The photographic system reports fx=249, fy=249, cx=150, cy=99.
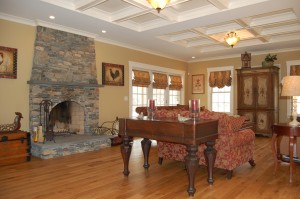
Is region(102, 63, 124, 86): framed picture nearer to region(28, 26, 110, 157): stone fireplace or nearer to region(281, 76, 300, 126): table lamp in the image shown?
region(28, 26, 110, 157): stone fireplace

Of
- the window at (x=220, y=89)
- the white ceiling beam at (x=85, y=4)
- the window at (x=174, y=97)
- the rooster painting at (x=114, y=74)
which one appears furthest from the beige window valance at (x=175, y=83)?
the white ceiling beam at (x=85, y=4)

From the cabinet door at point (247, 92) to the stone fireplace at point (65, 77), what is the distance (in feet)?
14.8

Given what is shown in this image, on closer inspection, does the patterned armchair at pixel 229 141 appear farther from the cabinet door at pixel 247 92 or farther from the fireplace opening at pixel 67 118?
the cabinet door at pixel 247 92

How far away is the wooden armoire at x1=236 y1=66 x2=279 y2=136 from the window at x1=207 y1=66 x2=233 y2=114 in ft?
2.66

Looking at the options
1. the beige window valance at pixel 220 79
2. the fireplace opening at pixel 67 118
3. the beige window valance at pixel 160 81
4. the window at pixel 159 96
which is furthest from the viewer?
the beige window valance at pixel 220 79

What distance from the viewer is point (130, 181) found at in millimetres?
3488

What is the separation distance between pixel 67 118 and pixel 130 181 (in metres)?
3.54

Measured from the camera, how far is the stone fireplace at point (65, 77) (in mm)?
5191

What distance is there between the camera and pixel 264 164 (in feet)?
14.3

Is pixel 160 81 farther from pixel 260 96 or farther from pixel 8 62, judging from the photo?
pixel 8 62

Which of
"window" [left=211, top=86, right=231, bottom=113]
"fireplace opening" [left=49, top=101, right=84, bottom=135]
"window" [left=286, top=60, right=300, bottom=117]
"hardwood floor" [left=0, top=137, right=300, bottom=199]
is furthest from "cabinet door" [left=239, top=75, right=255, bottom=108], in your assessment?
"fireplace opening" [left=49, top=101, right=84, bottom=135]

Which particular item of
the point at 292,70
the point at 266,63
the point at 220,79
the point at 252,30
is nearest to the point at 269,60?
the point at 266,63

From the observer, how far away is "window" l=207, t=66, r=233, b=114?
8766 millimetres

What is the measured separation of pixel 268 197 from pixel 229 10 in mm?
3197
